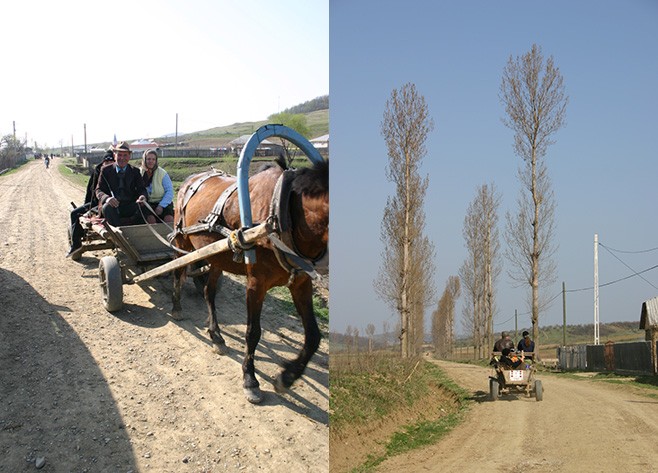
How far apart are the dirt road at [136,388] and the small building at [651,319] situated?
6.14 meters

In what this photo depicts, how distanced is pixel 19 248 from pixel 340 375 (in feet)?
13.8

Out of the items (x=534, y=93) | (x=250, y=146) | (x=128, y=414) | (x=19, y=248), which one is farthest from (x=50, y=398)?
(x=534, y=93)

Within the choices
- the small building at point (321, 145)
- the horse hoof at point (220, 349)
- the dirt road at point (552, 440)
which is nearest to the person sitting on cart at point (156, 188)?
the horse hoof at point (220, 349)

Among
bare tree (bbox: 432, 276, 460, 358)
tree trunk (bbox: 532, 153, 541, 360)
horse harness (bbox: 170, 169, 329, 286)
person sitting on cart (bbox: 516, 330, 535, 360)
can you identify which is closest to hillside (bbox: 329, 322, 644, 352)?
bare tree (bbox: 432, 276, 460, 358)

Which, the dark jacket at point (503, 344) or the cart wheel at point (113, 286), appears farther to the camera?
the dark jacket at point (503, 344)

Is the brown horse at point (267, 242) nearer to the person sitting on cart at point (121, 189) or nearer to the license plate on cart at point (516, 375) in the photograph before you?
the person sitting on cart at point (121, 189)

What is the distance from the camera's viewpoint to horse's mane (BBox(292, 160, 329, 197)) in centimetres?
281

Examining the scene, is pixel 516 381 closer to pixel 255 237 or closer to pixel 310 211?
pixel 310 211

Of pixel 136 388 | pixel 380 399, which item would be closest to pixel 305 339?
pixel 136 388

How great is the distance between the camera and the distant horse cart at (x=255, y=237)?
288cm

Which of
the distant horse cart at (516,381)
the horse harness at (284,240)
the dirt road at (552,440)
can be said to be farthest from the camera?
the distant horse cart at (516,381)

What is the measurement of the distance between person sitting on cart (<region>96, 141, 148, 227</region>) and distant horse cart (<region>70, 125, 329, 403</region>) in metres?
0.23

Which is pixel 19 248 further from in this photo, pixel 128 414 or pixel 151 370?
pixel 128 414

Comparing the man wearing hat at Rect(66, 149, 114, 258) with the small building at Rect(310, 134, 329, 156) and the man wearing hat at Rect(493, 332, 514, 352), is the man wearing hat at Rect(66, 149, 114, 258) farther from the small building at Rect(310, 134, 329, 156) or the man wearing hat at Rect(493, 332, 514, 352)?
the man wearing hat at Rect(493, 332, 514, 352)
